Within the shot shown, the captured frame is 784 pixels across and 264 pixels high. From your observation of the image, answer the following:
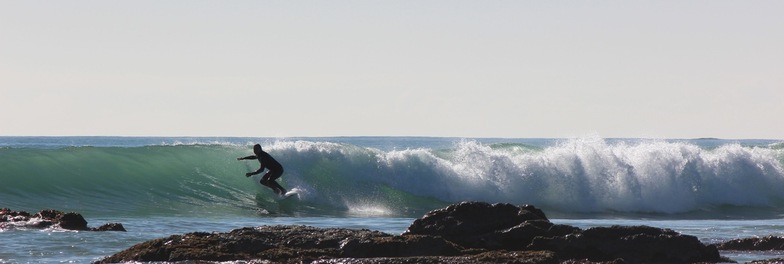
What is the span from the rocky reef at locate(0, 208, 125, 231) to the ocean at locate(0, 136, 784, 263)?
520 cm

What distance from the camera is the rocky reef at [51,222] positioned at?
706 inches

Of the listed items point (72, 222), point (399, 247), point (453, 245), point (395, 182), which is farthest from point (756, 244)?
point (395, 182)

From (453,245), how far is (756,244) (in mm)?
4664

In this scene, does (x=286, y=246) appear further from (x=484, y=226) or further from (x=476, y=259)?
(x=484, y=226)

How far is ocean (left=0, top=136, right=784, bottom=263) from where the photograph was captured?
26547 millimetres

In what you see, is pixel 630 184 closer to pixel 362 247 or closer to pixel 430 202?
pixel 430 202

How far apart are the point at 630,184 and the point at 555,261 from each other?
1893 centimetres

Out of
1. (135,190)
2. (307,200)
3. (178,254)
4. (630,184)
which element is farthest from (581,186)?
(178,254)

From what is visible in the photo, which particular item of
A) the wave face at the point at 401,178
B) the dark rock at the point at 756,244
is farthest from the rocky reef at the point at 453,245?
the wave face at the point at 401,178

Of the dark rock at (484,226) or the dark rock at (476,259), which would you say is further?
the dark rock at (484,226)

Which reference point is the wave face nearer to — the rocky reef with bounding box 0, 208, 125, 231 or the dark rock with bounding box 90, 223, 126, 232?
the rocky reef with bounding box 0, 208, 125, 231

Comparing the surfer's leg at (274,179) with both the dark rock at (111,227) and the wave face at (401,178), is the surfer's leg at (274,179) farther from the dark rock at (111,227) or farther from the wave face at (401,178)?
the dark rock at (111,227)

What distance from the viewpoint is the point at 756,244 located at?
52.2ft

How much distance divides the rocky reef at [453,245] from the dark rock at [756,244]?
1.96 m
